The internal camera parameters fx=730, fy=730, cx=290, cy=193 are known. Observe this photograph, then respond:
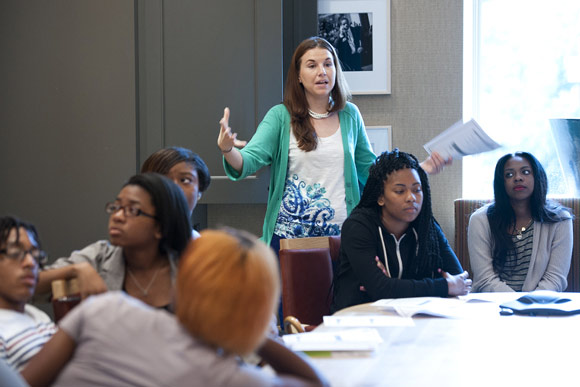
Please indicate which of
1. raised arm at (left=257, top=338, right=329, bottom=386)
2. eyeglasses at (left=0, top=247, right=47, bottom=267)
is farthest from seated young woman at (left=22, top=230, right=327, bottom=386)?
eyeglasses at (left=0, top=247, right=47, bottom=267)

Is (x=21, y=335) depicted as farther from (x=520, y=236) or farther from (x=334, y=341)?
(x=520, y=236)

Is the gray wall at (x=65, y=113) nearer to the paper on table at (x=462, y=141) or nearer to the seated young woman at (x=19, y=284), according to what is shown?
the paper on table at (x=462, y=141)

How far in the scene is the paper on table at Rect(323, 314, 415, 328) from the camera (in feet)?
6.61

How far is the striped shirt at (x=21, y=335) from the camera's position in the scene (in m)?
1.47

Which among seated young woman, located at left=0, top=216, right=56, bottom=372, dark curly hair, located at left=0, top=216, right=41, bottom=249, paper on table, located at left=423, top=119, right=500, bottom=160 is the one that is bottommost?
seated young woman, located at left=0, top=216, right=56, bottom=372

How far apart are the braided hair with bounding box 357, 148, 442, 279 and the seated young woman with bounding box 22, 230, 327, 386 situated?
158 centimetres

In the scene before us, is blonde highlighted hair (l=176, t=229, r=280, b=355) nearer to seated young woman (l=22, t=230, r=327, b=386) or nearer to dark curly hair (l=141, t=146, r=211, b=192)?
seated young woman (l=22, t=230, r=327, b=386)

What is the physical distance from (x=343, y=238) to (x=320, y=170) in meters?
0.50

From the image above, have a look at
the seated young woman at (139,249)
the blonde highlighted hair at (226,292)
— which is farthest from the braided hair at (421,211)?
the blonde highlighted hair at (226,292)

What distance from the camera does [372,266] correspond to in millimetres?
2500

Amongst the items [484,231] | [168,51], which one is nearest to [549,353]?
[484,231]

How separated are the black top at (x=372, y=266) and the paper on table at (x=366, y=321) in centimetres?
31

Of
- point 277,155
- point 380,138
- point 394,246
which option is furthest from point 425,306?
point 380,138

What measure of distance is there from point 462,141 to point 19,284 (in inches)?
78.4
